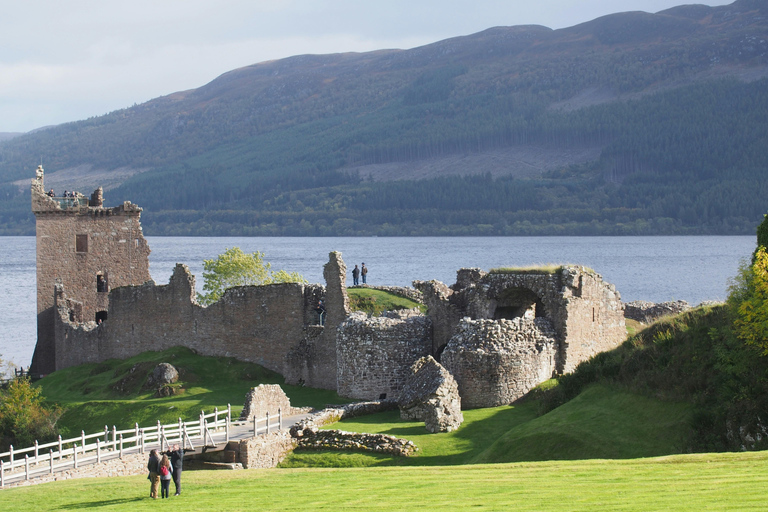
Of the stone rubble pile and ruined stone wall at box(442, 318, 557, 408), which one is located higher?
ruined stone wall at box(442, 318, 557, 408)

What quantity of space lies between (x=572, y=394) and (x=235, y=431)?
1069cm

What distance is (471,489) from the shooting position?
19078 mm

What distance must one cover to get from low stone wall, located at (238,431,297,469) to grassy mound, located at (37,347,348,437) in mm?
6373

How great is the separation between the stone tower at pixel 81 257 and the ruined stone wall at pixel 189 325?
5.50 feet

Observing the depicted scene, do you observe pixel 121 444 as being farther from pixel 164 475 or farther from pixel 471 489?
pixel 471 489

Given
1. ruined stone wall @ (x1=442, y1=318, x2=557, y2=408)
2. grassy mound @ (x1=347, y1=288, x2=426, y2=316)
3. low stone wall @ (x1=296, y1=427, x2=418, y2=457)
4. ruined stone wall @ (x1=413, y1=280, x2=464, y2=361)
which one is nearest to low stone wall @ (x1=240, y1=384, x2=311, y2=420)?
low stone wall @ (x1=296, y1=427, x2=418, y2=457)

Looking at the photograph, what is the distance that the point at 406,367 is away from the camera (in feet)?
122

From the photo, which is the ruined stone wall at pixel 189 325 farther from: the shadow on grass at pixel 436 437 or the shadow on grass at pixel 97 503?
the shadow on grass at pixel 97 503

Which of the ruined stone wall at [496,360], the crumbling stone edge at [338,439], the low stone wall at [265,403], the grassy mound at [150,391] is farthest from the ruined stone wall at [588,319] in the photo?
the low stone wall at [265,403]

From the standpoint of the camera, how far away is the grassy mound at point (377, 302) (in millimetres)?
46906

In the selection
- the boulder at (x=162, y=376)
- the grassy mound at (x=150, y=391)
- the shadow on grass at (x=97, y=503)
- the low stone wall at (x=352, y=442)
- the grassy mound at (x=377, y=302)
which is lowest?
the grassy mound at (x=150, y=391)

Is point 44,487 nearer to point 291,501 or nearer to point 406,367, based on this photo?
point 291,501

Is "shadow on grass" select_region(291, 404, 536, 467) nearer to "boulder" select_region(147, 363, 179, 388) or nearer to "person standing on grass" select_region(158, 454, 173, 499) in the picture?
"person standing on grass" select_region(158, 454, 173, 499)

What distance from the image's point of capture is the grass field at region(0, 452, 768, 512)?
16703 mm
